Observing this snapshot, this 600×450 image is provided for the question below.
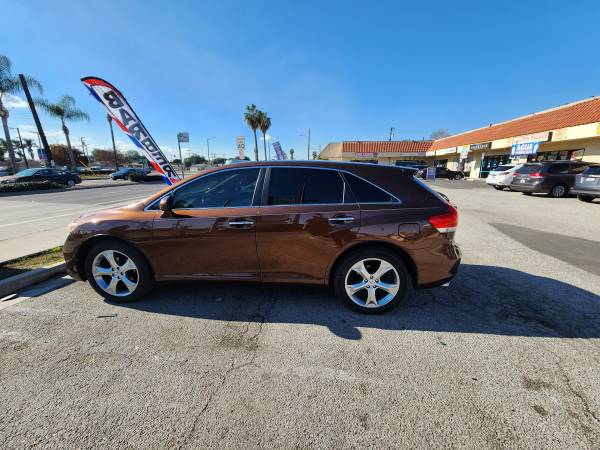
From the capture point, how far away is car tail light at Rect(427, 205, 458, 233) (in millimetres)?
2799

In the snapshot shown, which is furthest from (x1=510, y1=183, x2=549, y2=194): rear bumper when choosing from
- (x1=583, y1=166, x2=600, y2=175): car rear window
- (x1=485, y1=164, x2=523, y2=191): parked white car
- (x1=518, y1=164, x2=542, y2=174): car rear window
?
(x1=583, y1=166, x2=600, y2=175): car rear window

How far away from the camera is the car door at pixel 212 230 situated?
2971 millimetres

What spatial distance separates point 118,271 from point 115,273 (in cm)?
4

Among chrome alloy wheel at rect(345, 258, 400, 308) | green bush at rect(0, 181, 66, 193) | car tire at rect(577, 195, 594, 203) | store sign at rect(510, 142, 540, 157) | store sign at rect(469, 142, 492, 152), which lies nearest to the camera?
chrome alloy wheel at rect(345, 258, 400, 308)

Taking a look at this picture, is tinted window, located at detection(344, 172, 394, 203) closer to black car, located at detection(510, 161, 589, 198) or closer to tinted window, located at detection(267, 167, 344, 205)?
tinted window, located at detection(267, 167, 344, 205)

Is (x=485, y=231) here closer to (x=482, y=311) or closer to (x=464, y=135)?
(x=482, y=311)

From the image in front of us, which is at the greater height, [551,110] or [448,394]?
[551,110]

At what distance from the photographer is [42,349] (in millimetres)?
2480

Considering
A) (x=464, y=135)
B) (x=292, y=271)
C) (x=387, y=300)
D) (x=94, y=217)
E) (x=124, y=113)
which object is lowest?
(x=387, y=300)

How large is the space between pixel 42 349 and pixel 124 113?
520 centimetres

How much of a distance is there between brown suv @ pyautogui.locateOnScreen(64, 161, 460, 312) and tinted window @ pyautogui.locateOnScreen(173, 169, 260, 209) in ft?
0.04

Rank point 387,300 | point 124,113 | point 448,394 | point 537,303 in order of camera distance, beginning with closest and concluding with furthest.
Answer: point 448,394 < point 387,300 < point 537,303 < point 124,113

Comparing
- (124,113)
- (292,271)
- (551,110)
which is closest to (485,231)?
(292,271)

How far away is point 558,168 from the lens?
12734mm
